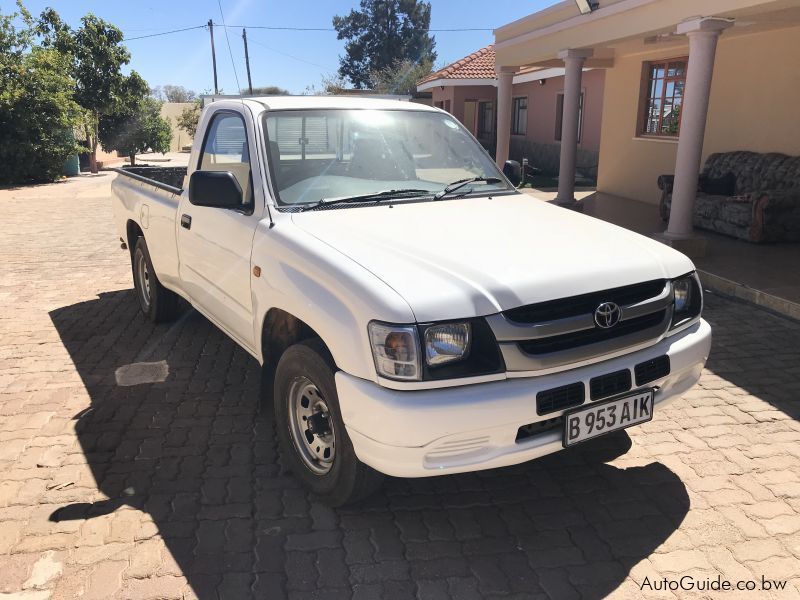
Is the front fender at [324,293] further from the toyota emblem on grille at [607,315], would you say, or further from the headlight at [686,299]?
the headlight at [686,299]

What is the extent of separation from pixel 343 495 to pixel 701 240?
6867 mm

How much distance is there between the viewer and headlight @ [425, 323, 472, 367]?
8.50ft

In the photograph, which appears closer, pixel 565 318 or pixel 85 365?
pixel 565 318

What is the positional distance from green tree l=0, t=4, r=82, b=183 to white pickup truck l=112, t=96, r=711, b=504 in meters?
19.1

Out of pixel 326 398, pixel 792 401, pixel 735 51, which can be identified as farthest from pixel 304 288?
pixel 735 51

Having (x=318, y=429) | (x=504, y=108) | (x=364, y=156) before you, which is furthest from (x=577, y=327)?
(x=504, y=108)

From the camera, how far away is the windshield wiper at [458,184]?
3919 mm

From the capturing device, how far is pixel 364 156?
3.99 metres

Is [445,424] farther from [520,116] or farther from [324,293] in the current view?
[520,116]

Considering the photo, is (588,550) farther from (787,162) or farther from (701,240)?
(787,162)

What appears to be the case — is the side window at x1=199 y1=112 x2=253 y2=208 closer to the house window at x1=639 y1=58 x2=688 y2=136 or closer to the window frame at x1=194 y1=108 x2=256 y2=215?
the window frame at x1=194 y1=108 x2=256 y2=215

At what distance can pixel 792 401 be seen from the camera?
14.7 feet

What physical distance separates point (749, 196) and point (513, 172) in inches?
245

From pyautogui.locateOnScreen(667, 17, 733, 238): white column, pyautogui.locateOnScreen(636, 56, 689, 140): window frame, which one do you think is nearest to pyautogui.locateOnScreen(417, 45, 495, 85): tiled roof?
pyautogui.locateOnScreen(636, 56, 689, 140): window frame
